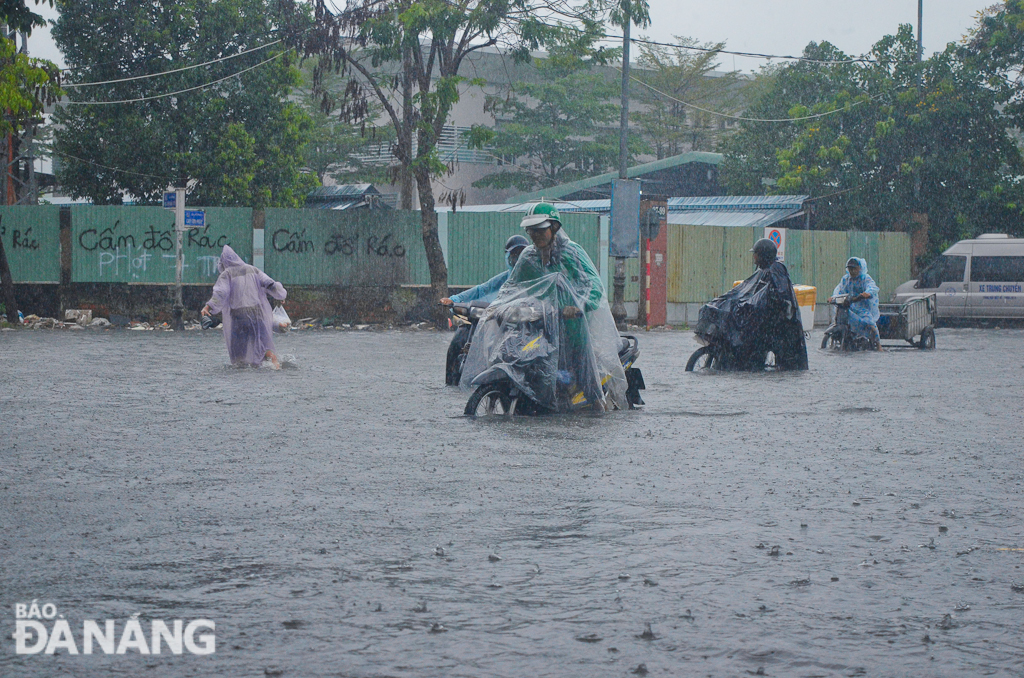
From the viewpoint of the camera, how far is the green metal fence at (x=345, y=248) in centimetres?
2780

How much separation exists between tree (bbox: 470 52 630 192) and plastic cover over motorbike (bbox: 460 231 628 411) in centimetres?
3776

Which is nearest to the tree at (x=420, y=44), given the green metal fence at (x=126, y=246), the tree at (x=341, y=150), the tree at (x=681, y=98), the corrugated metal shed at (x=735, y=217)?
the green metal fence at (x=126, y=246)

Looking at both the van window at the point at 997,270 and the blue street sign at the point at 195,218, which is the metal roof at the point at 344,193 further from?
the van window at the point at 997,270

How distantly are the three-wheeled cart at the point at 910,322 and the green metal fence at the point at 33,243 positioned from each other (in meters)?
16.3

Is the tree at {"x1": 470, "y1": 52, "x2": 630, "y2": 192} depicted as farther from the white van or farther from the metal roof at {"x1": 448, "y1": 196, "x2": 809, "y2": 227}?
the white van

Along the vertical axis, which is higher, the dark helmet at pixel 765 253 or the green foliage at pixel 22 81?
the green foliage at pixel 22 81

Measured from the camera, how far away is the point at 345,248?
92.7ft

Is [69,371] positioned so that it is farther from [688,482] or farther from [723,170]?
[723,170]

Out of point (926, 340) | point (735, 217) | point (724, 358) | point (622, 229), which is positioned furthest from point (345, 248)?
point (724, 358)

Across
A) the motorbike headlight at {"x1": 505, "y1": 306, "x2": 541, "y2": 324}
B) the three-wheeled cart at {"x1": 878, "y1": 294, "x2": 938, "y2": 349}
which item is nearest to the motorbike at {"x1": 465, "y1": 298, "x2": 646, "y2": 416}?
the motorbike headlight at {"x1": 505, "y1": 306, "x2": 541, "y2": 324}

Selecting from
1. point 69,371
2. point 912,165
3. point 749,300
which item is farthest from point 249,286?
point 912,165

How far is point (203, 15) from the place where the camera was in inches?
1248

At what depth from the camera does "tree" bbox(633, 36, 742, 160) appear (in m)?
55.5

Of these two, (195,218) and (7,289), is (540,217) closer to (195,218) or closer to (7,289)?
(195,218)
